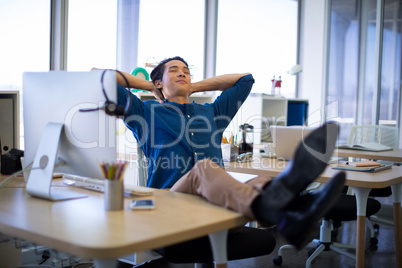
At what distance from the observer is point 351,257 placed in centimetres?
298

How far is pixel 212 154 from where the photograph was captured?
2.38 meters

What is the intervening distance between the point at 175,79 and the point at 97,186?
88 cm

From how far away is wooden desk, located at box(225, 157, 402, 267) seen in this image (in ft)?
7.31

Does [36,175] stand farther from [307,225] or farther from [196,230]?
[307,225]

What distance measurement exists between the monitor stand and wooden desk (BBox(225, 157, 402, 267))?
1228 mm

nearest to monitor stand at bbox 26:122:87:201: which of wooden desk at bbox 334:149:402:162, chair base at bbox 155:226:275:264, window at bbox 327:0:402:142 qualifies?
chair base at bbox 155:226:275:264

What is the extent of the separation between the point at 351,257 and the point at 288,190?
1.93m

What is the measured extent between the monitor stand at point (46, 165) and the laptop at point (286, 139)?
5.14 ft

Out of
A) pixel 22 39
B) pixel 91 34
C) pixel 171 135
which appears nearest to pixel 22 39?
pixel 22 39

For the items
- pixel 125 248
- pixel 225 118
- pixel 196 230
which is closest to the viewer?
pixel 125 248

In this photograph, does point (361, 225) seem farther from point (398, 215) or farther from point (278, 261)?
point (278, 261)

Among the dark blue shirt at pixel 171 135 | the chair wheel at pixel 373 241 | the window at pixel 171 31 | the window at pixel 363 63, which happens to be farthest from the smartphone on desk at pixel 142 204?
the window at pixel 363 63

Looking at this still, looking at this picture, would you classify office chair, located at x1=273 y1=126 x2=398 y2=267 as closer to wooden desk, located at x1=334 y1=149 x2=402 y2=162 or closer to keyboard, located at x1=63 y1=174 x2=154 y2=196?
wooden desk, located at x1=334 y1=149 x2=402 y2=162

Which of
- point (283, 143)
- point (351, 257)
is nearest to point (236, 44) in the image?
point (283, 143)
